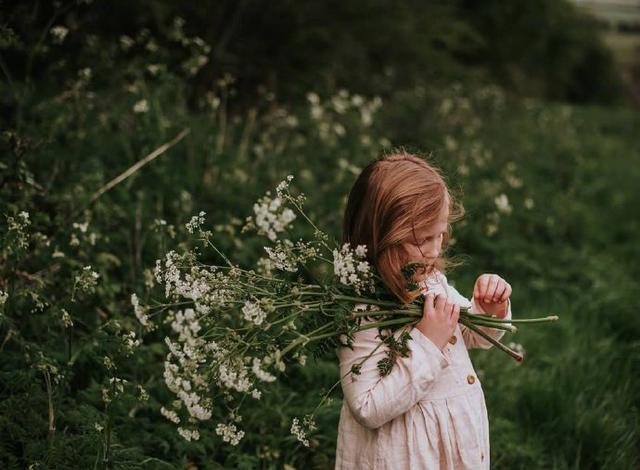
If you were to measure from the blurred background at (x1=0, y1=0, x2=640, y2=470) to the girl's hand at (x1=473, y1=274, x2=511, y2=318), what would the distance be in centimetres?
43

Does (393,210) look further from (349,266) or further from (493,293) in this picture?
(493,293)

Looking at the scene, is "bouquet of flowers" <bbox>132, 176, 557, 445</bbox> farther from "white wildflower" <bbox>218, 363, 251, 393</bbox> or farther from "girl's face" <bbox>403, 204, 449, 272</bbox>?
"girl's face" <bbox>403, 204, 449, 272</bbox>

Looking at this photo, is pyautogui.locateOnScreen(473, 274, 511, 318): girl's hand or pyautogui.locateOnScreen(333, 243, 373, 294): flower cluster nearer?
pyautogui.locateOnScreen(333, 243, 373, 294): flower cluster

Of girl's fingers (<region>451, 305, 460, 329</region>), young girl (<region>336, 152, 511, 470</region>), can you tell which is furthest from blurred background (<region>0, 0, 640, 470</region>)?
girl's fingers (<region>451, 305, 460, 329</region>)

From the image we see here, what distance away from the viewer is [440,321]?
6.87 ft

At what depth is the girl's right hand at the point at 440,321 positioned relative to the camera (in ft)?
6.86

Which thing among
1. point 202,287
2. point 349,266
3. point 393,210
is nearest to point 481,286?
point 393,210

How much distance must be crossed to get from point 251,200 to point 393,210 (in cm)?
248

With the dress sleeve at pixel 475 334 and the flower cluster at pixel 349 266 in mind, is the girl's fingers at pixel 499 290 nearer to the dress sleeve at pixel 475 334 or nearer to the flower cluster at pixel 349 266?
the dress sleeve at pixel 475 334

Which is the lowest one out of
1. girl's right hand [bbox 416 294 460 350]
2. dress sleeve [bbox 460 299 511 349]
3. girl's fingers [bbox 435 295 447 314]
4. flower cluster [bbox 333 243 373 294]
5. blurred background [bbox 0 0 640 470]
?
blurred background [bbox 0 0 640 470]

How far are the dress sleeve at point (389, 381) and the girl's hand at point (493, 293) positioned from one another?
14.3 inches

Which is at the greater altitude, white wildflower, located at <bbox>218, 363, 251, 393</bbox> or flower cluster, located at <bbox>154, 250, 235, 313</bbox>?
flower cluster, located at <bbox>154, 250, 235, 313</bbox>

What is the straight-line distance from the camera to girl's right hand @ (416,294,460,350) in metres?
2.09

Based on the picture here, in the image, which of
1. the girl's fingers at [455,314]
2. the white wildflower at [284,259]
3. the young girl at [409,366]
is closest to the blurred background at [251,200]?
the young girl at [409,366]
